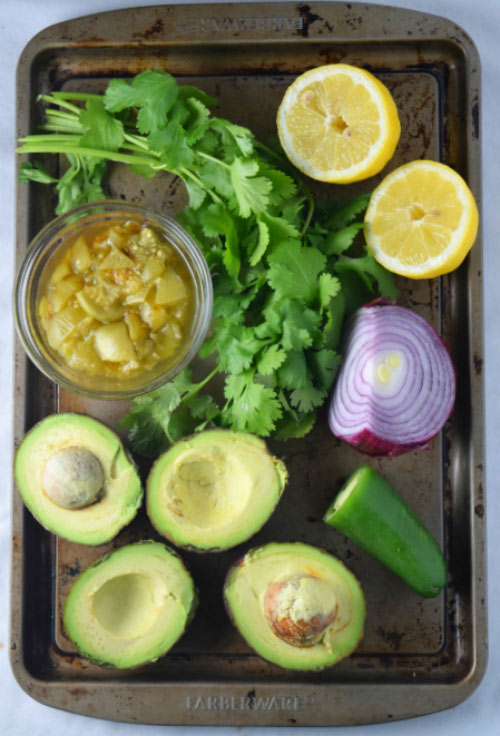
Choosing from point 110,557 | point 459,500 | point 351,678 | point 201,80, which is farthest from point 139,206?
point 351,678

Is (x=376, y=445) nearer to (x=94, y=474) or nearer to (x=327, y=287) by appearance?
(x=327, y=287)

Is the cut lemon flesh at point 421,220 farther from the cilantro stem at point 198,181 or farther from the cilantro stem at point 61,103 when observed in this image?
the cilantro stem at point 61,103

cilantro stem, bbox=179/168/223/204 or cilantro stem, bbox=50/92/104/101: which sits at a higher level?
cilantro stem, bbox=50/92/104/101

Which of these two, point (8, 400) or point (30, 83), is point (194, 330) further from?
point (30, 83)

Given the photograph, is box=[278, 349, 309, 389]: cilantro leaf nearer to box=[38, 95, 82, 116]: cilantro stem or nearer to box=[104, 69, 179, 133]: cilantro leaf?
box=[104, 69, 179, 133]: cilantro leaf

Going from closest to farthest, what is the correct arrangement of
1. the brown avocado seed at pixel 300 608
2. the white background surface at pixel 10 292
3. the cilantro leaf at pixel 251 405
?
1. the brown avocado seed at pixel 300 608
2. the cilantro leaf at pixel 251 405
3. the white background surface at pixel 10 292

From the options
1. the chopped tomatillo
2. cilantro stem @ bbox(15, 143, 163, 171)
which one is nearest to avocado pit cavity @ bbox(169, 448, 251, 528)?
the chopped tomatillo

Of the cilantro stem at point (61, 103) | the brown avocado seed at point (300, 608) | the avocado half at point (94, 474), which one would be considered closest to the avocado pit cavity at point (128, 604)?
Answer: the avocado half at point (94, 474)
